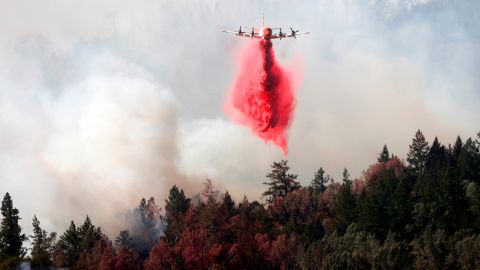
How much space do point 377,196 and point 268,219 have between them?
2918 cm

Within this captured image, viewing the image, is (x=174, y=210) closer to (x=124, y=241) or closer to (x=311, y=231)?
(x=124, y=241)

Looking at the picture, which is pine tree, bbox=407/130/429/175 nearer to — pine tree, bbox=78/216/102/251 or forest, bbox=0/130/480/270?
forest, bbox=0/130/480/270

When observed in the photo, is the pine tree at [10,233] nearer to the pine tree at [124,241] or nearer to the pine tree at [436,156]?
the pine tree at [124,241]

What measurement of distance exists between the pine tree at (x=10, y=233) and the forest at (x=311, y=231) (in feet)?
0.73

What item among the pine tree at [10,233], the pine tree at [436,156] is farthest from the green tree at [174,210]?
the pine tree at [436,156]

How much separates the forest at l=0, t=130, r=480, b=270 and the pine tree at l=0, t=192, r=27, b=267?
223 mm

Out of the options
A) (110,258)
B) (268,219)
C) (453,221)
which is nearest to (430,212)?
(453,221)

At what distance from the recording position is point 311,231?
13950cm

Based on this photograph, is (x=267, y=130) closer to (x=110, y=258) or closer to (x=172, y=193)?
(x=110, y=258)

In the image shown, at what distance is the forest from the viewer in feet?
395

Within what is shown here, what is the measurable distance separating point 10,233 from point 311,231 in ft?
224

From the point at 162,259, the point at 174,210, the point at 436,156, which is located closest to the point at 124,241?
the point at 174,210

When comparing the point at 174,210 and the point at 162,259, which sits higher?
the point at 174,210

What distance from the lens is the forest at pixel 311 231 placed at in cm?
12025
